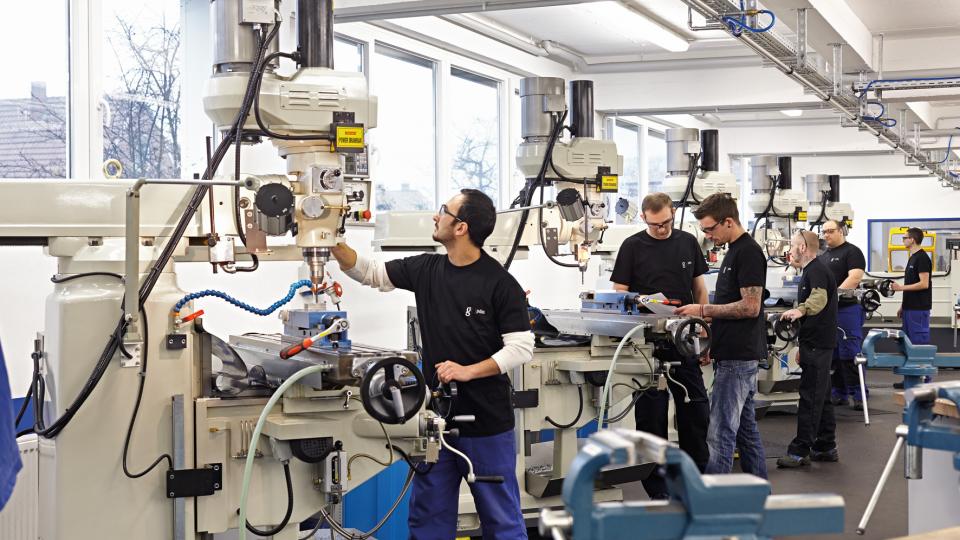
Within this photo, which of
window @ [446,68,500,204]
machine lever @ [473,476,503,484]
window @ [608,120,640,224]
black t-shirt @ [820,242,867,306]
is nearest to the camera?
machine lever @ [473,476,503,484]

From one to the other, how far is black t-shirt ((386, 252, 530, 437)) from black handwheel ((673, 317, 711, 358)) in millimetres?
1097

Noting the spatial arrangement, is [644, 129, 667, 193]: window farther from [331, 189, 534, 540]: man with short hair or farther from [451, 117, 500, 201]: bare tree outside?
[331, 189, 534, 540]: man with short hair

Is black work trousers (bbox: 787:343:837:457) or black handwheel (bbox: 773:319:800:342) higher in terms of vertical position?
black handwheel (bbox: 773:319:800:342)

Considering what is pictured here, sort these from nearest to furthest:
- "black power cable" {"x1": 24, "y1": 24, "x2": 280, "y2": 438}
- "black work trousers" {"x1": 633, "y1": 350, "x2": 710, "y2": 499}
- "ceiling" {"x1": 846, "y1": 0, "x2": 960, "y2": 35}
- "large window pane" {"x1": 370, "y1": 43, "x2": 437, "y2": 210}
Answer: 1. "black power cable" {"x1": 24, "y1": 24, "x2": 280, "y2": 438}
2. "black work trousers" {"x1": 633, "y1": 350, "x2": 710, "y2": 499}
3. "large window pane" {"x1": 370, "y1": 43, "x2": 437, "y2": 210}
4. "ceiling" {"x1": 846, "y1": 0, "x2": 960, "y2": 35}

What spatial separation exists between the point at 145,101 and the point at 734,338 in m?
2.70

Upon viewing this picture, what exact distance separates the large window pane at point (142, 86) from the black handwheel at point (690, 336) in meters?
2.34

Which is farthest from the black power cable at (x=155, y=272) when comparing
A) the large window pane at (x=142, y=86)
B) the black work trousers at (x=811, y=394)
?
the black work trousers at (x=811, y=394)

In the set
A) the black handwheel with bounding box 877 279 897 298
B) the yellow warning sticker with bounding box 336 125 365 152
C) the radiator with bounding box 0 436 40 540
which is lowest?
the radiator with bounding box 0 436 40 540

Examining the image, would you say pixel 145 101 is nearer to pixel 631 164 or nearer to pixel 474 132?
pixel 474 132

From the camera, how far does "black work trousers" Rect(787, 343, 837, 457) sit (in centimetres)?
539

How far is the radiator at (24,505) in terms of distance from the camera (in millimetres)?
3264

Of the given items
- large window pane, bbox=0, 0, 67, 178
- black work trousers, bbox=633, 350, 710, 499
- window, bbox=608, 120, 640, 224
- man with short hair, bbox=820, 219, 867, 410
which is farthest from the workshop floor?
window, bbox=608, 120, 640, 224

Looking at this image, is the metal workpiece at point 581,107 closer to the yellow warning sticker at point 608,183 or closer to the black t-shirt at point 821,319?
the yellow warning sticker at point 608,183

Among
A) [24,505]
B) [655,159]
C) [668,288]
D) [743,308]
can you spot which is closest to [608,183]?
[668,288]
